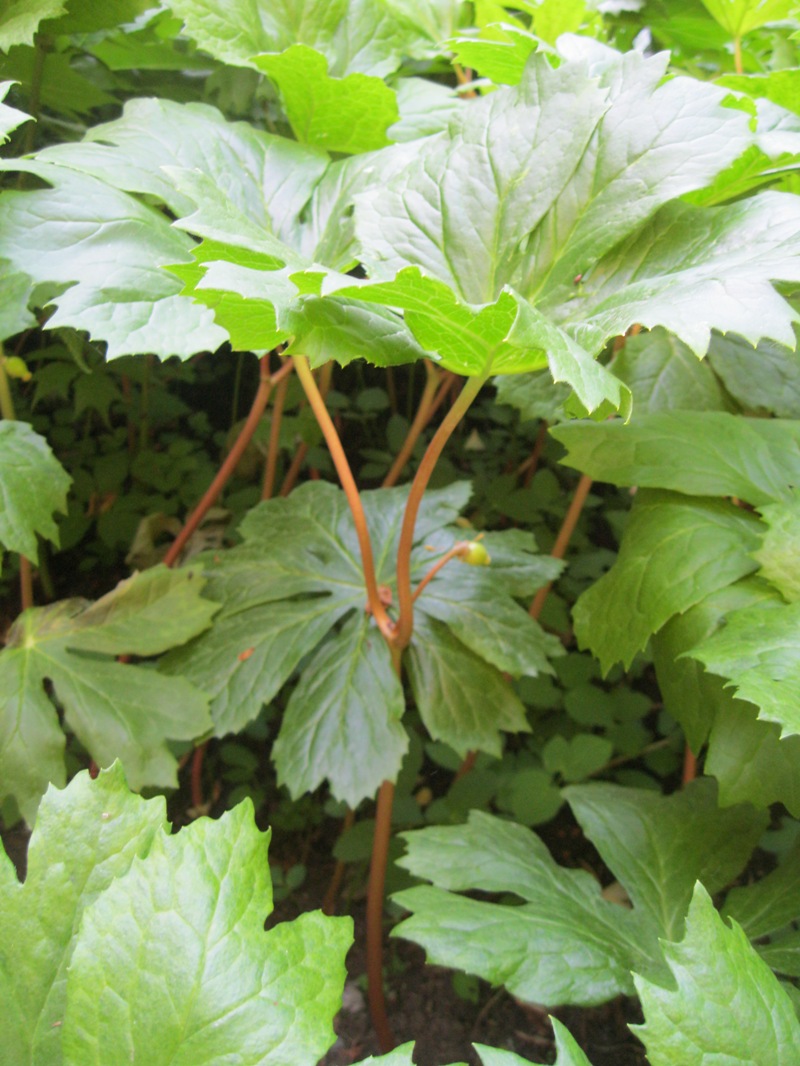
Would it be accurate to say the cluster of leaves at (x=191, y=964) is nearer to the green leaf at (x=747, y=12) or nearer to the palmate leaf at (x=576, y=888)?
the palmate leaf at (x=576, y=888)

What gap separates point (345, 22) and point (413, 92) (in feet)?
0.44

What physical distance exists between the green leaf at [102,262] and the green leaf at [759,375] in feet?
2.23

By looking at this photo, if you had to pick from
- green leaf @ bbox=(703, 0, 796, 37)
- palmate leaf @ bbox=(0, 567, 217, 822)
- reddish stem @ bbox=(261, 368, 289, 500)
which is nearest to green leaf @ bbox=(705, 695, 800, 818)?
palmate leaf @ bbox=(0, 567, 217, 822)

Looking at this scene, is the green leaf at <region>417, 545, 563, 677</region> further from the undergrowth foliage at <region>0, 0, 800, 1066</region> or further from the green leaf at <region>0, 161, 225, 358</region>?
the green leaf at <region>0, 161, 225, 358</region>

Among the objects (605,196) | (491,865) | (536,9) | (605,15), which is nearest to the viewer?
(605,196)

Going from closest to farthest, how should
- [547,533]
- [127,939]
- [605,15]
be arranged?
[127,939], [605,15], [547,533]

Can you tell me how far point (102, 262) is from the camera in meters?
0.79

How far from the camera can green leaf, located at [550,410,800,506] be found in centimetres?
83

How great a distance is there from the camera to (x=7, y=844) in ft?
3.89

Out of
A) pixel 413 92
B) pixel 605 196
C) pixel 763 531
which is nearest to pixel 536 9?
pixel 413 92

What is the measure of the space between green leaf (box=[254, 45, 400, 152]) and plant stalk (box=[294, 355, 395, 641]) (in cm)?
36

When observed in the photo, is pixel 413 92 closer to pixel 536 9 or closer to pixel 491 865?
pixel 536 9

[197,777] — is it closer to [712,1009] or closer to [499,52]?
[712,1009]

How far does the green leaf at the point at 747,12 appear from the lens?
1.01 meters
